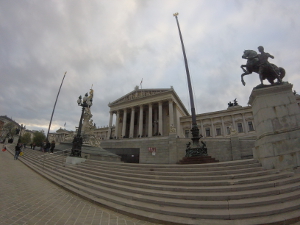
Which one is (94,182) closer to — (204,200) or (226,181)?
(204,200)

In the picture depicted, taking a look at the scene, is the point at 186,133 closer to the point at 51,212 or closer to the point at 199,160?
the point at 199,160

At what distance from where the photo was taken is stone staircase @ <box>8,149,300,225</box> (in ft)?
12.7

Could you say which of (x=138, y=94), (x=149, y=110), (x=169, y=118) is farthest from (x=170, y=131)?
(x=138, y=94)

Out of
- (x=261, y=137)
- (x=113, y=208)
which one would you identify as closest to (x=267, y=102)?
(x=261, y=137)

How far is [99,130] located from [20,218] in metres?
68.9

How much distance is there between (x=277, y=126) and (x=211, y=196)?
513cm

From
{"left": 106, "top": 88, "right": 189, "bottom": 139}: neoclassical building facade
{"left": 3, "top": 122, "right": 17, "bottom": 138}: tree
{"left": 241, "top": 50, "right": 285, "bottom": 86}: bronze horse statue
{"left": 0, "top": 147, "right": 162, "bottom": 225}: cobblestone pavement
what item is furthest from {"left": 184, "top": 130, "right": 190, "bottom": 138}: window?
{"left": 3, "top": 122, "right": 17, "bottom": 138}: tree

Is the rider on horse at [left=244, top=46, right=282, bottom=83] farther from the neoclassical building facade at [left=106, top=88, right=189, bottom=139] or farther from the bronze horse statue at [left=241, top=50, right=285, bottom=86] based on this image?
the neoclassical building facade at [left=106, top=88, right=189, bottom=139]

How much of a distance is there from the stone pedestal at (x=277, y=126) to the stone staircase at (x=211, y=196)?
580 millimetres

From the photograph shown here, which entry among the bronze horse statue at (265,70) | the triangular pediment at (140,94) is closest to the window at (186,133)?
the triangular pediment at (140,94)

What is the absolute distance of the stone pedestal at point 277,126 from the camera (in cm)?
618

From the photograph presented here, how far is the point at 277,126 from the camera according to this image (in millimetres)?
6949

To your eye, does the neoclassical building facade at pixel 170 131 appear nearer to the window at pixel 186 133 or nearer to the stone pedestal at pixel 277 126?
the window at pixel 186 133

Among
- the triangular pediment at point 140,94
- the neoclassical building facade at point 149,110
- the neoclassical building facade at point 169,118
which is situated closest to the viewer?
the neoclassical building facade at point 169,118
